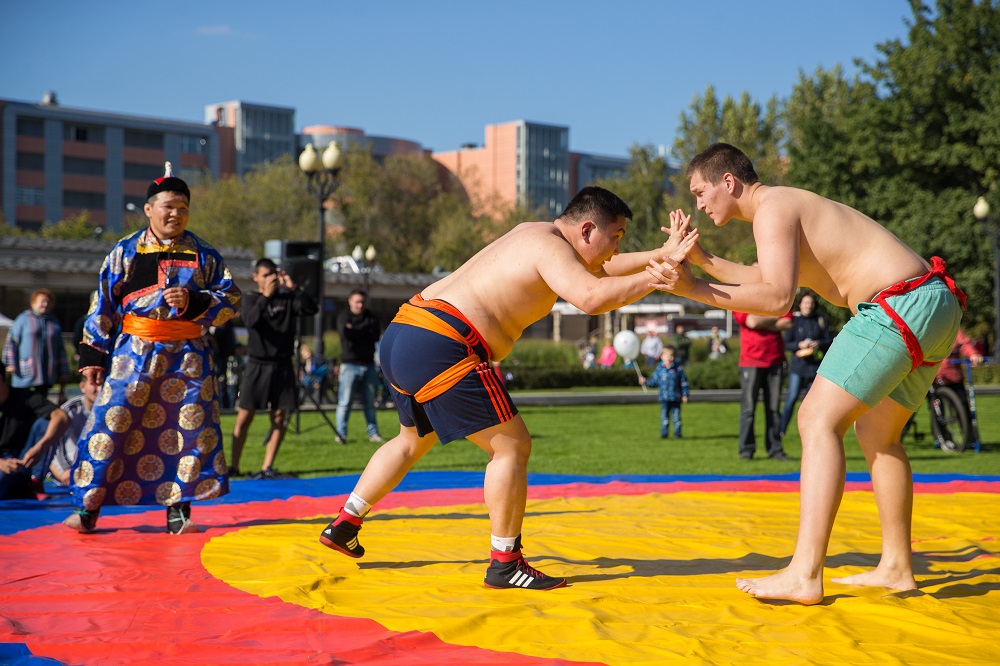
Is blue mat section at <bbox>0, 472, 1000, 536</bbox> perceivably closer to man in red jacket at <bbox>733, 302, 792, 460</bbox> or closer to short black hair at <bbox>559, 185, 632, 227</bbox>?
man in red jacket at <bbox>733, 302, 792, 460</bbox>

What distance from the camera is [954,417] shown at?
10781mm

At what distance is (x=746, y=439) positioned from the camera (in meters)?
9.84

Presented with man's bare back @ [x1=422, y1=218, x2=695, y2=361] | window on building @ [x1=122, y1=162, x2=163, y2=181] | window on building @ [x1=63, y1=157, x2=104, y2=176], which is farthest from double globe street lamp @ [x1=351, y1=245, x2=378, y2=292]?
window on building @ [x1=63, y1=157, x2=104, y2=176]

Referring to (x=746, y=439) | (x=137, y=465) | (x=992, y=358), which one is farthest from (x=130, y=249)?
(x=992, y=358)

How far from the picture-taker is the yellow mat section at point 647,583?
3105mm

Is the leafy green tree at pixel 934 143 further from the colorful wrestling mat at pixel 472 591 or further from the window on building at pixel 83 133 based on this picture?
the window on building at pixel 83 133

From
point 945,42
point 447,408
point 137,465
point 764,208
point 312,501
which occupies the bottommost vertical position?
point 312,501

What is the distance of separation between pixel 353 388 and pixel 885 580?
26.7 feet

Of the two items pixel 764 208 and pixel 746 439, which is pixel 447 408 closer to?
pixel 764 208

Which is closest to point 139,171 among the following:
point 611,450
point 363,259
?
point 363,259

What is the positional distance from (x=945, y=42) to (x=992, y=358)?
11312 millimetres

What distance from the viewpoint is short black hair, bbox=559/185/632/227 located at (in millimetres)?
3965

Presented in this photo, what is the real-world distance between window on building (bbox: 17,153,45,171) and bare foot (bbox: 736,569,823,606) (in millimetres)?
72467

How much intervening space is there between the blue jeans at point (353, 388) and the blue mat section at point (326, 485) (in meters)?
3.19
